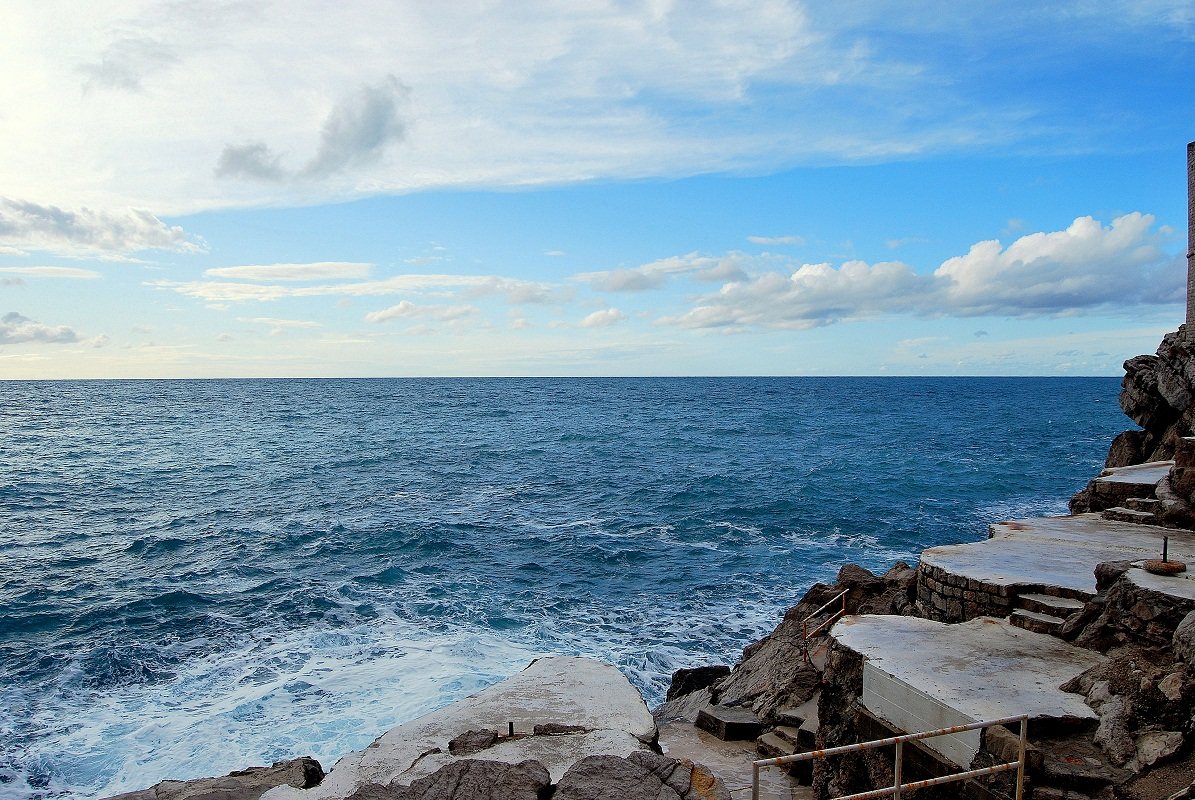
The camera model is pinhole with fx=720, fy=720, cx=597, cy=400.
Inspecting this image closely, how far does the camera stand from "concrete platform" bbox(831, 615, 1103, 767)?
7.08 metres

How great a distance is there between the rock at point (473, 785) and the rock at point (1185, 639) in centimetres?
635

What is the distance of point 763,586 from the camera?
21.8 meters

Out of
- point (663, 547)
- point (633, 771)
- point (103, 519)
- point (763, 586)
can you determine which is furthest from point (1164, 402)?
point (103, 519)

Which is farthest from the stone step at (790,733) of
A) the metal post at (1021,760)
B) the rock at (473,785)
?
the rock at (473,785)

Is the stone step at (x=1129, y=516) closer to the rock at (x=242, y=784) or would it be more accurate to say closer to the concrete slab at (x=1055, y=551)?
the concrete slab at (x=1055, y=551)

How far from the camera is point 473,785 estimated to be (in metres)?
6.09

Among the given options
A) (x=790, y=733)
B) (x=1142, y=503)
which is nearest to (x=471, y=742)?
(x=790, y=733)

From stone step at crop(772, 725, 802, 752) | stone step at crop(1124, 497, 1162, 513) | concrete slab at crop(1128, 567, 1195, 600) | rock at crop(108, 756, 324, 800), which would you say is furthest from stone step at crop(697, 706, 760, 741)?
stone step at crop(1124, 497, 1162, 513)

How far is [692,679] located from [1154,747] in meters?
9.02

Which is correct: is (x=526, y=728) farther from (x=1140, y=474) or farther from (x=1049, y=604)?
(x=1140, y=474)

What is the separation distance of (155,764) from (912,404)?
4490 inches

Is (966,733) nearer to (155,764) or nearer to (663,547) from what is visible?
(155,764)

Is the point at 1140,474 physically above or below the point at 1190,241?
below

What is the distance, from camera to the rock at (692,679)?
1440cm
